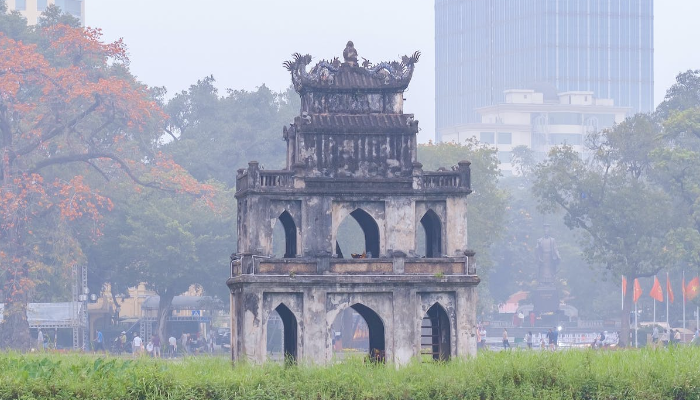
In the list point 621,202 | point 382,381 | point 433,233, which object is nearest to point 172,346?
point 621,202

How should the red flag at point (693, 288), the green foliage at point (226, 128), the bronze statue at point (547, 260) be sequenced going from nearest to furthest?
1. the red flag at point (693, 288)
2. the green foliage at point (226, 128)
3. the bronze statue at point (547, 260)

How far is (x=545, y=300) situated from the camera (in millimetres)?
121312

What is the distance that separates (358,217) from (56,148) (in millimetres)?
47948

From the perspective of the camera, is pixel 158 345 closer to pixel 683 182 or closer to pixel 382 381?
pixel 683 182

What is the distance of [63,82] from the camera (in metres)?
92.8

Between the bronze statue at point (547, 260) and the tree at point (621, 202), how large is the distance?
24.0 m

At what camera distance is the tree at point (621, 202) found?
9100cm

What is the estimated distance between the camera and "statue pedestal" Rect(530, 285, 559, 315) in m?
120

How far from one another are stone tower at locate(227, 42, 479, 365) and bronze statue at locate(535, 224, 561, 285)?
7178 cm

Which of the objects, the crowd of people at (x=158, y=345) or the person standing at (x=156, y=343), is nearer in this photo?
the crowd of people at (x=158, y=345)

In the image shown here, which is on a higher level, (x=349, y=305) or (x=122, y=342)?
(x=349, y=305)

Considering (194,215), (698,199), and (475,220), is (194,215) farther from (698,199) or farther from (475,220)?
(698,199)

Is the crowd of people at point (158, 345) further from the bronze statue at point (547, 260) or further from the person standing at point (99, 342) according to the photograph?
the bronze statue at point (547, 260)

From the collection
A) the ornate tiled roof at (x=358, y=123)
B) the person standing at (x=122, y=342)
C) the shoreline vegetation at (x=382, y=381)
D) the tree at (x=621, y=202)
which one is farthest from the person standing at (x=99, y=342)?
the shoreline vegetation at (x=382, y=381)
